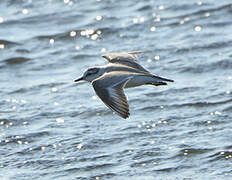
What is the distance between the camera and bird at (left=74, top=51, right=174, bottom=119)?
627cm

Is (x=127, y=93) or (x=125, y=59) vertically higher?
(x=125, y=59)

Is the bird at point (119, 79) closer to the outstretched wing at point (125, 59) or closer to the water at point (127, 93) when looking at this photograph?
the outstretched wing at point (125, 59)

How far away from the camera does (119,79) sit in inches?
259

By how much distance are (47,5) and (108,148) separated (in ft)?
24.0

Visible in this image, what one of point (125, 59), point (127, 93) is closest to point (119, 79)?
point (125, 59)

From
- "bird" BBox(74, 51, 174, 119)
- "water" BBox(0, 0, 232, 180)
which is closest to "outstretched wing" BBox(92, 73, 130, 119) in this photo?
"bird" BBox(74, 51, 174, 119)

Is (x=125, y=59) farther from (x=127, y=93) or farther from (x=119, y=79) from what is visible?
(x=127, y=93)

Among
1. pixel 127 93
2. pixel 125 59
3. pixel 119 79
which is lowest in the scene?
pixel 127 93

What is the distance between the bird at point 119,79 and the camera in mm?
6273

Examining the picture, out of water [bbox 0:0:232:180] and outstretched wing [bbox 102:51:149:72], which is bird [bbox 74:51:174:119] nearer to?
outstretched wing [bbox 102:51:149:72]

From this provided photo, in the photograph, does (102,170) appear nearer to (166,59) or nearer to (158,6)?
(166,59)

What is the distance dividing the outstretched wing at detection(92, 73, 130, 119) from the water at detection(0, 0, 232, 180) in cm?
96

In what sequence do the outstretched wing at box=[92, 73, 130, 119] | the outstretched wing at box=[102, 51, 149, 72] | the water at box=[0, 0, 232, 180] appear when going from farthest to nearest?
the outstretched wing at box=[102, 51, 149, 72], the water at box=[0, 0, 232, 180], the outstretched wing at box=[92, 73, 130, 119]

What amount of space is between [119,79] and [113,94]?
30cm
